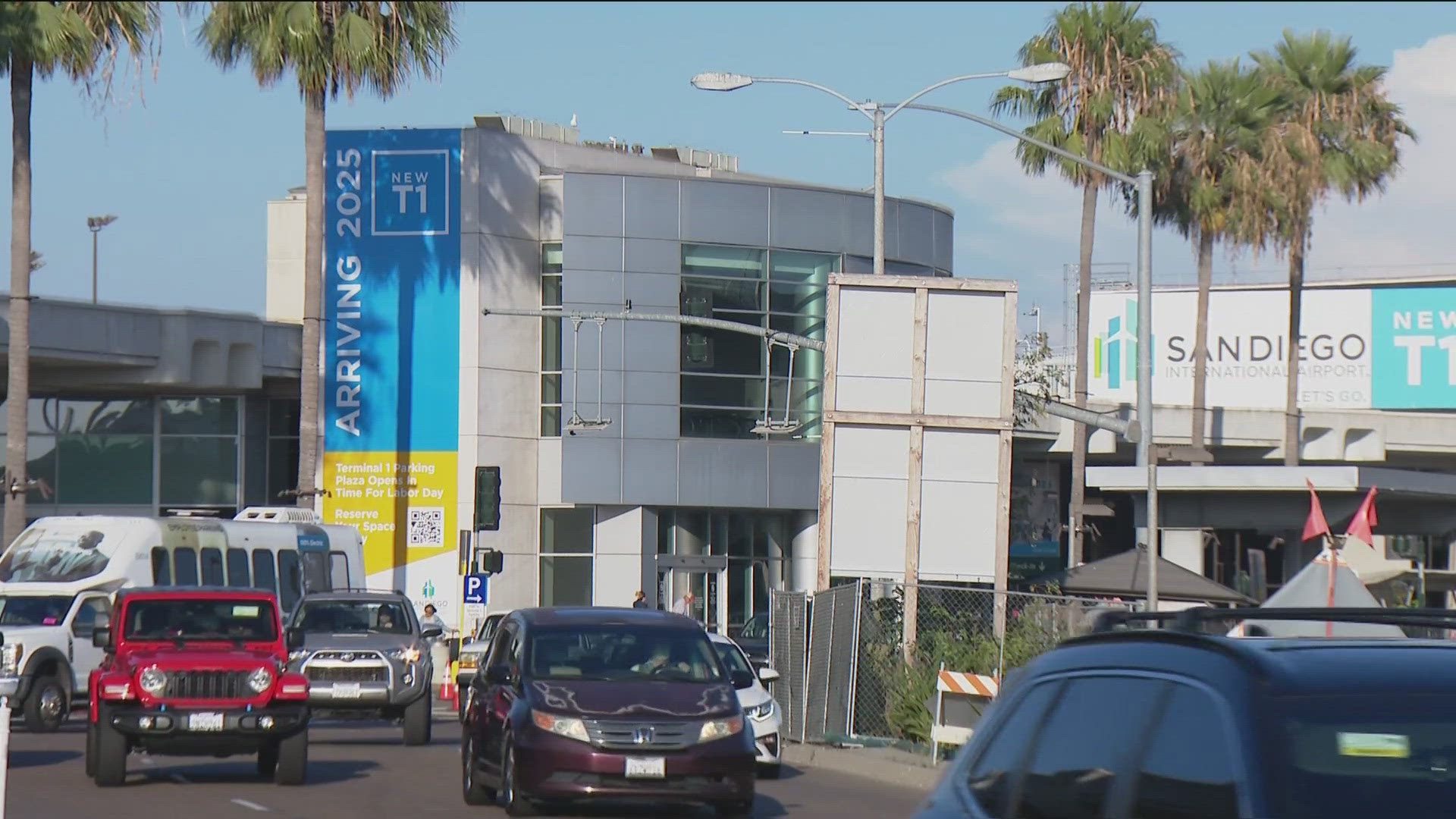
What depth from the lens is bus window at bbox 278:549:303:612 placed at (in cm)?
3047

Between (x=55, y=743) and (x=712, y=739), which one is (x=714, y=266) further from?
(x=712, y=739)

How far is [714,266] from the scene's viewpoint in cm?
4900

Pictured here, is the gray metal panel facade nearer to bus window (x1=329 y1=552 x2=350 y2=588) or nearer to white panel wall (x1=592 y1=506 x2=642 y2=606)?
white panel wall (x1=592 y1=506 x2=642 y2=606)

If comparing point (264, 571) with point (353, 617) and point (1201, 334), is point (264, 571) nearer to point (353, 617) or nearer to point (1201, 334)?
point (353, 617)

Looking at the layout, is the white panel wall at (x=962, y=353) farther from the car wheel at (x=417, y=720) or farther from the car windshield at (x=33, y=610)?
the car windshield at (x=33, y=610)

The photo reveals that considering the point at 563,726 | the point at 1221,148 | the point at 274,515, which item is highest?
the point at 1221,148

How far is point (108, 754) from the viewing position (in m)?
17.9

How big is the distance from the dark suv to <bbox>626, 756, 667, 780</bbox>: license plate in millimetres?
9056

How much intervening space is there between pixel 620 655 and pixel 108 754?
522cm

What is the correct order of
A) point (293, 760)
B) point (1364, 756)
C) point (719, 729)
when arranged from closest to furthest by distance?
point (1364, 756) → point (719, 729) → point (293, 760)

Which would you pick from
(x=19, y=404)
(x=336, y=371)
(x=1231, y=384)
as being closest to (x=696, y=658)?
(x=19, y=404)

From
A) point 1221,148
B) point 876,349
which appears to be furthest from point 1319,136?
Result: point 876,349

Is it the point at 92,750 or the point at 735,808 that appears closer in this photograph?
the point at 735,808

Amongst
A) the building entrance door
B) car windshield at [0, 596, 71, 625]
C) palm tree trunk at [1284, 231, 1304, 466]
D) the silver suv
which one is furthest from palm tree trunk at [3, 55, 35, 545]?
palm tree trunk at [1284, 231, 1304, 466]
